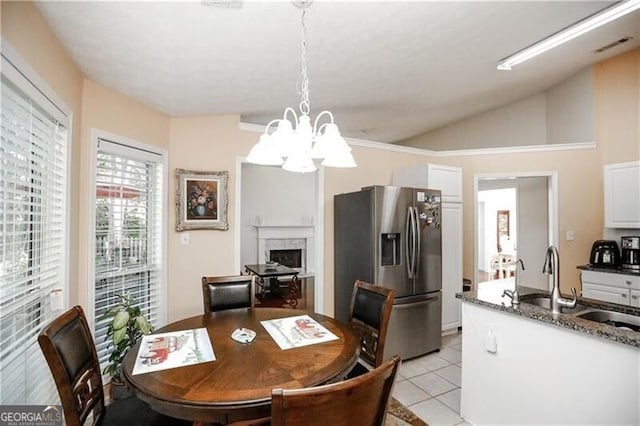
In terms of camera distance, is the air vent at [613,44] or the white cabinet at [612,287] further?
the air vent at [613,44]

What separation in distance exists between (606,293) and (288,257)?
5.71m

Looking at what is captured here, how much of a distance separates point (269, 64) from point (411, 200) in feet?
6.01

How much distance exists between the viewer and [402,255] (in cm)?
315

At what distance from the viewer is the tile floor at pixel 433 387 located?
2.27 meters

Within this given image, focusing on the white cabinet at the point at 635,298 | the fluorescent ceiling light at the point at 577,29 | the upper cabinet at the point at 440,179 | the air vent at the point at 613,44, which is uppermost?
the air vent at the point at 613,44

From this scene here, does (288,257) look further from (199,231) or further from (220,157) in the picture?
(220,157)

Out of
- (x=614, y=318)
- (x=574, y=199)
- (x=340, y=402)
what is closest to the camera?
(x=340, y=402)

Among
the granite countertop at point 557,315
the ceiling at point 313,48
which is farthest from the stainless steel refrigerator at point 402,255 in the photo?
the ceiling at point 313,48

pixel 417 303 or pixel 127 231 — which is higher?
pixel 127 231

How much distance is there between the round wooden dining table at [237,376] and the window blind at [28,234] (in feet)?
2.15

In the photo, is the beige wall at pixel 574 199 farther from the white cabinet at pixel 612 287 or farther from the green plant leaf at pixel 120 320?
the green plant leaf at pixel 120 320

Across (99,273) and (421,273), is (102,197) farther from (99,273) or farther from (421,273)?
(421,273)

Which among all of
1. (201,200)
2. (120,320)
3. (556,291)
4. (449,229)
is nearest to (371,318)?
(556,291)

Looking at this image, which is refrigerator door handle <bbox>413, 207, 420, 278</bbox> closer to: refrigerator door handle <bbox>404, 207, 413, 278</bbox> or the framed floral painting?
refrigerator door handle <bbox>404, 207, 413, 278</bbox>
